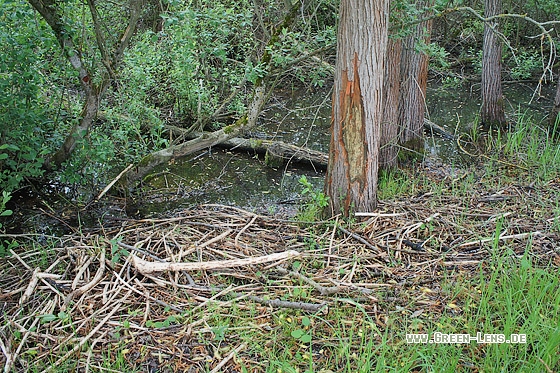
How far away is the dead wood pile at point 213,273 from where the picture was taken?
121 inches

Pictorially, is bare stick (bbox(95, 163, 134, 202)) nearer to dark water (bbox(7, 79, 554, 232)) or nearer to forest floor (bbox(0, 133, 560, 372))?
dark water (bbox(7, 79, 554, 232))

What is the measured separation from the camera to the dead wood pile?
3064 millimetres

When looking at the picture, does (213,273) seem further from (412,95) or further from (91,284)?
(412,95)

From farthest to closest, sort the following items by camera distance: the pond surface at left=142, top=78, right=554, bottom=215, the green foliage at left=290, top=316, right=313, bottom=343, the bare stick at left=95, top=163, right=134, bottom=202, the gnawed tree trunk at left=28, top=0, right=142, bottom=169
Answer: the pond surface at left=142, top=78, right=554, bottom=215
the bare stick at left=95, top=163, right=134, bottom=202
the gnawed tree trunk at left=28, top=0, right=142, bottom=169
the green foliage at left=290, top=316, right=313, bottom=343

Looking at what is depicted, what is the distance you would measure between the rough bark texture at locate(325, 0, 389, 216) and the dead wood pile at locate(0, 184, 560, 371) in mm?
272

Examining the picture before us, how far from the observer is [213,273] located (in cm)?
371

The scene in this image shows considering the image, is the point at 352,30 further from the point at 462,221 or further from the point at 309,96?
the point at 309,96

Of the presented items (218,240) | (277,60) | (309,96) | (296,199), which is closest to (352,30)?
(277,60)

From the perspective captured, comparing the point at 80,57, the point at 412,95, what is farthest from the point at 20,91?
the point at 412,95

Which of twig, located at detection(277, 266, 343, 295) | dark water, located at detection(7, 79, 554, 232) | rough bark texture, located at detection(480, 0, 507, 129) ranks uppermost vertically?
rough bark texture, located at detection(480, 0, 507, 129)

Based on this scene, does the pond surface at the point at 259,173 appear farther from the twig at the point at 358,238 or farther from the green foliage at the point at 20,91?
the green foliage at the point at 20,91

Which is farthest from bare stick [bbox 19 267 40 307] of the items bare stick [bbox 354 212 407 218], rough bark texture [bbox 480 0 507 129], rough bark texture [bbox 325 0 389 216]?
rough bark texture [bbox 480 0 507 129]

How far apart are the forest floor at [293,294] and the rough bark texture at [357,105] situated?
0.28 m

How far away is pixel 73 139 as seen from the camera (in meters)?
5.55
